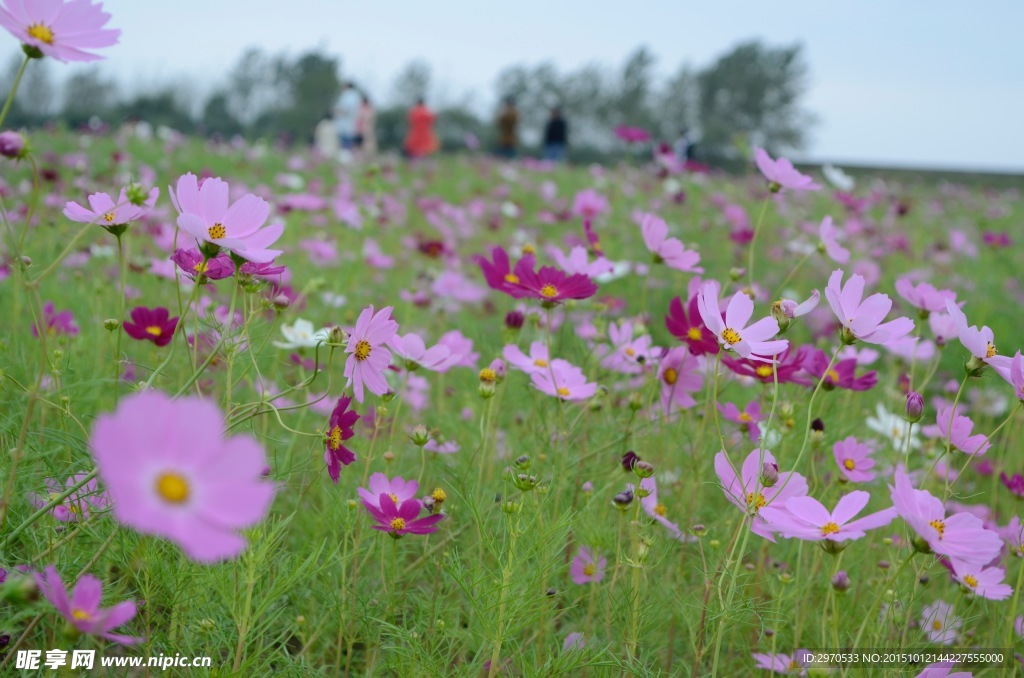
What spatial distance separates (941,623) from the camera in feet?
4.10

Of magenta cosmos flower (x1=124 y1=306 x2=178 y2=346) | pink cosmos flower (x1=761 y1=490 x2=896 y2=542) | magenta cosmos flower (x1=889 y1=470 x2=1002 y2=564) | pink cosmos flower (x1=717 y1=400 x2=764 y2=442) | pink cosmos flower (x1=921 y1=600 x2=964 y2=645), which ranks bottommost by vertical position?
pink cosmos flower (x1=921 y1=600 x2=964 y2=645)

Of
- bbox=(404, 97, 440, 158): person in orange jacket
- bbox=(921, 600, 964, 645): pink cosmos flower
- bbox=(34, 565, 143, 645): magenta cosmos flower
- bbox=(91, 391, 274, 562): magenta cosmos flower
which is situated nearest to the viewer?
bbox=(91, 391, 274, 562): magenta cosmos flower

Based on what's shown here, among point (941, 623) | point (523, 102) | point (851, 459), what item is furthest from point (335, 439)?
point (523, 102)

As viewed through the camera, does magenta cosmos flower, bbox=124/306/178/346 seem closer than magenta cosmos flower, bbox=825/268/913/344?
No

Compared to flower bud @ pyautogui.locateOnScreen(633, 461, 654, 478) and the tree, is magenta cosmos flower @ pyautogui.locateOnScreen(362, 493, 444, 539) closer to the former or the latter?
flower bud @ pyautogui.locateOnScreen(633, 461, 654, 478)

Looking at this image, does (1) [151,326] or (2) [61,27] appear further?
(1) [151,326]

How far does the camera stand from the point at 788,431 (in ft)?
4.47

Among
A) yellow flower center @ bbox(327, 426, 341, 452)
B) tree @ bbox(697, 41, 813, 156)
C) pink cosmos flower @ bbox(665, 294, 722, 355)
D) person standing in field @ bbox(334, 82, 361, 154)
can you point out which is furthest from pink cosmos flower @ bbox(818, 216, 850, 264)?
tree @ bbox(697, 41, 813, 156)

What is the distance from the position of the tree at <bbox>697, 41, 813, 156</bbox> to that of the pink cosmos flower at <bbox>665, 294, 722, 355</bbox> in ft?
94.2

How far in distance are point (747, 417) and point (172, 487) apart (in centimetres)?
96

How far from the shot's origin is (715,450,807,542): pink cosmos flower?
89 cm

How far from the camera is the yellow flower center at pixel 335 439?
91cm

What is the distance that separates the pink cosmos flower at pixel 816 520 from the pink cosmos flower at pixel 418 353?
524mm

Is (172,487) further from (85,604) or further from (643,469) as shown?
(643,469)
